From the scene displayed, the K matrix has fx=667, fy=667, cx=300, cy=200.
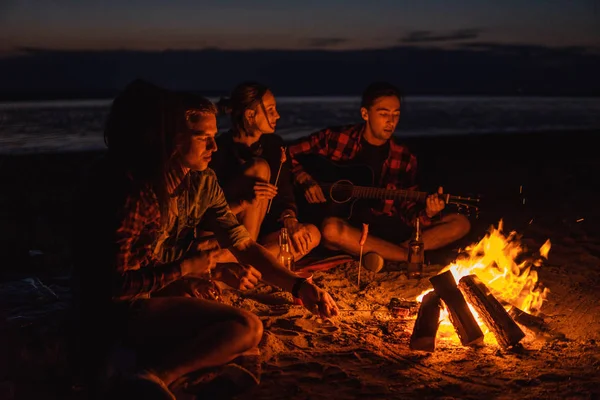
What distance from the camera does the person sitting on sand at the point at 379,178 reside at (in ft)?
21.0

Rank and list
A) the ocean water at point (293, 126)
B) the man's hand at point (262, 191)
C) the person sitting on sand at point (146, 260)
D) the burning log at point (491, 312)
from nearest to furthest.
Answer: the person sitting on sand at point (146, 260)
the burning log at point (491, 312)
the man's hand at point (262, 191)
the ocean water at point (293, 126)

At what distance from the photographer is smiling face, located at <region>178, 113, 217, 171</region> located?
3.73 meters

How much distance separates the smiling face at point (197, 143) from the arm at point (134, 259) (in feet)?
1.37

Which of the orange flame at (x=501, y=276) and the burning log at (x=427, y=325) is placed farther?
the orange flame at (x=501, y=276)

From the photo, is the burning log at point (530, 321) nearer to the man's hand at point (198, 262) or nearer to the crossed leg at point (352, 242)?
the crossed leg at point (352, 242)

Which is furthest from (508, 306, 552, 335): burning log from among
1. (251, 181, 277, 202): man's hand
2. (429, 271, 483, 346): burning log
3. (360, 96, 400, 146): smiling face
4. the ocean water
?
the ocean water

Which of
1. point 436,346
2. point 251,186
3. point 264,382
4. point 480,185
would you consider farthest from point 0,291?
point 480,185

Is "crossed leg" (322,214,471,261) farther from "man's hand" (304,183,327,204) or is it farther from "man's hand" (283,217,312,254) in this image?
"man's hand" (283,217,312,254)

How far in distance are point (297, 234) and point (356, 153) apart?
128 centimetres

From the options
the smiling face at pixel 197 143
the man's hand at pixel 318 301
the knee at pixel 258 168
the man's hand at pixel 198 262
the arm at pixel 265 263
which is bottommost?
the man's hand at pixel 318 301

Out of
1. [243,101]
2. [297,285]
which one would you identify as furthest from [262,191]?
[297,285]

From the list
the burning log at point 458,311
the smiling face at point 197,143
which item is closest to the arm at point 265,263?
the smiling face at point 197,143

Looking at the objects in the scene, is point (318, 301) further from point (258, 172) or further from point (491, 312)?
point (258, 172)

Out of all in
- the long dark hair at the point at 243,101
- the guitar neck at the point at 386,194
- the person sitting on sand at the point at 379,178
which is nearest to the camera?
the long dark hair at the point at 243,101
